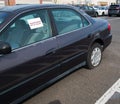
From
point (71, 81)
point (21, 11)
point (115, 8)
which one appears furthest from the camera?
point (115, 8)

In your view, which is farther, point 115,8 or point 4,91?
point 115,8

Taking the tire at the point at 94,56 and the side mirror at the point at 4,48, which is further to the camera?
the tire at the point at 94,56

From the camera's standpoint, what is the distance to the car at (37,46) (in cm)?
326

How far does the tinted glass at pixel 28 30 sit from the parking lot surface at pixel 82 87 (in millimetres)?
1057

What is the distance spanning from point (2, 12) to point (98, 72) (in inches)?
105

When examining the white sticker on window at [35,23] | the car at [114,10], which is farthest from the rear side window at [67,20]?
the car at [114,10]

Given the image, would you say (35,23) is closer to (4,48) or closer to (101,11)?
(4,48)

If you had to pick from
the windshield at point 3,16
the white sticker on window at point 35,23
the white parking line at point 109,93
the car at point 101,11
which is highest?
the windshield at point 3,16

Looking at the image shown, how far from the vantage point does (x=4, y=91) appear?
314 cm

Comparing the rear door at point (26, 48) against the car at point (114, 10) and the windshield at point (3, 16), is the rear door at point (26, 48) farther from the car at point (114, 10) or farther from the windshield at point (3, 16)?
the car at point (114, 10)

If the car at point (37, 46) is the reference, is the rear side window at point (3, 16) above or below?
above

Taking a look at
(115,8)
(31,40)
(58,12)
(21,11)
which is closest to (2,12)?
(21,11)

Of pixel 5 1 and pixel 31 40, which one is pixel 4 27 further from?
pixel 5 1

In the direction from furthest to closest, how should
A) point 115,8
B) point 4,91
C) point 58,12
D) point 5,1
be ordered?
point 5,1 → point 115,8 → point 58,12 → point 4,91
